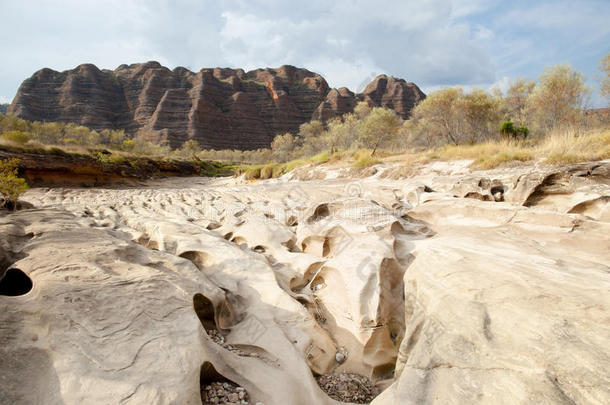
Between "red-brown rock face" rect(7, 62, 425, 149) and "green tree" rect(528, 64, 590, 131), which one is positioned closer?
"green tree" rect(528, 64, 590, 131)

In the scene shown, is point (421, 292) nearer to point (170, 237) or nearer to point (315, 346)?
point (315, 346)

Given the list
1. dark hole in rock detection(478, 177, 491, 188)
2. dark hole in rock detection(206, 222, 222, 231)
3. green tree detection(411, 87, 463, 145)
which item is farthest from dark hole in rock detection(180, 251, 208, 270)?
green tree detection(411, 87, 463, 145)

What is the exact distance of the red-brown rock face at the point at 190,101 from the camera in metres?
70.4

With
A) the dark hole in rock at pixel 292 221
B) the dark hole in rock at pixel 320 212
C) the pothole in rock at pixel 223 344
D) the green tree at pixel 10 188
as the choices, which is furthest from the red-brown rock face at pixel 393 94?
the pothole in rock at pixel 223 344

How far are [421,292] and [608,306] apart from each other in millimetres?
942

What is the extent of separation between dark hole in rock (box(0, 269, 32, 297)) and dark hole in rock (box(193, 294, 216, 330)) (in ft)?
4.41

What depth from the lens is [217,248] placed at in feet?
11.0

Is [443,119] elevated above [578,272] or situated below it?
above

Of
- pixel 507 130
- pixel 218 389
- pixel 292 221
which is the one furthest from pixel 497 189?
pixel 507 130

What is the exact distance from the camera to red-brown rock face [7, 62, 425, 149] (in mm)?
70375

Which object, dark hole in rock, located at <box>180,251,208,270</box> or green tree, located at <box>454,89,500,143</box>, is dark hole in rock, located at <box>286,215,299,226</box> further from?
green tree, located at <box>454,89,500,143</box>

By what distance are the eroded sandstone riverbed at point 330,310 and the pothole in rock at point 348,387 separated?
0.04ft

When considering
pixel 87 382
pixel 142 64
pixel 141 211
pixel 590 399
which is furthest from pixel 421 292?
pixel 142 64

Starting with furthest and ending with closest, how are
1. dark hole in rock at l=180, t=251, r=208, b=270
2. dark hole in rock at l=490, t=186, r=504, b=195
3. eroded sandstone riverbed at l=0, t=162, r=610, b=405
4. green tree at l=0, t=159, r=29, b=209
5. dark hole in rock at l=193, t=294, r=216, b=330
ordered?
1. dark hole in rock at l=490, t=186, r=504, b=195
2. green tree at l=0, t=159, r=29, b=209
3. dark hole in rock at l=180, t=251, r=208, b=270
4. dark hole in rock at l=193, t=294, r=216, b=330
5. eroded sandstone riverbed at l=0, t=162, r=610, b=405
